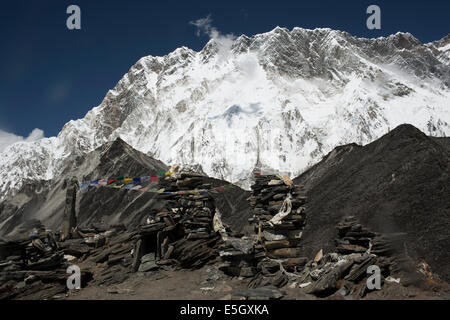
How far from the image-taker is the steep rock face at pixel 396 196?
1448 cm

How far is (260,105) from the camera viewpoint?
11369 cm

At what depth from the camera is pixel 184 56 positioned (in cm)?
16438

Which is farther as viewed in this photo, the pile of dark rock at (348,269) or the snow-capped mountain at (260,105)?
the snow-capped mountain at (260,105)

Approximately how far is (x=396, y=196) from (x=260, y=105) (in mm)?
96957

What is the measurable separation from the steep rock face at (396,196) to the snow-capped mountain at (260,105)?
6933cm

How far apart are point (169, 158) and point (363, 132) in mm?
57784

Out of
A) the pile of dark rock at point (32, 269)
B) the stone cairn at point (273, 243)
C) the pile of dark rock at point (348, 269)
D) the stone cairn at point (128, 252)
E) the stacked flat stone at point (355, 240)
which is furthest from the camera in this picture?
the stone cairn at point (128, 252)

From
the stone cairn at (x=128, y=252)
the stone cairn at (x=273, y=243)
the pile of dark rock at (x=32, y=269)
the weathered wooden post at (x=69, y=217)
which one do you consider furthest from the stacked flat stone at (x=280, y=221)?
the weathered wooden post at (x=69, y=217)

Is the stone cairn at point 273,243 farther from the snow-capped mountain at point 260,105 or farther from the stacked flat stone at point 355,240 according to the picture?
the snow-capped mountain at point 260,105

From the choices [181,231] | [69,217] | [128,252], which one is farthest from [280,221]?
[69,217]

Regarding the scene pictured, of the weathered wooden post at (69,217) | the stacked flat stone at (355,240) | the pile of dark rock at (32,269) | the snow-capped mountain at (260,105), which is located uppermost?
the snow-capped mountain at (260,105)

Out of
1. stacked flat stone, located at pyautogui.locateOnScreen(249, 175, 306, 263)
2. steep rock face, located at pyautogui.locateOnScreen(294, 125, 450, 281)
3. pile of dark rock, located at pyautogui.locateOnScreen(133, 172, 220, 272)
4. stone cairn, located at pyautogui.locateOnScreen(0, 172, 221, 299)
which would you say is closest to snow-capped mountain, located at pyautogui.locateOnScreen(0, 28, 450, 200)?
steep rock face, located at pyautogui.locateOnScreen(294, 125, 450, 281)
